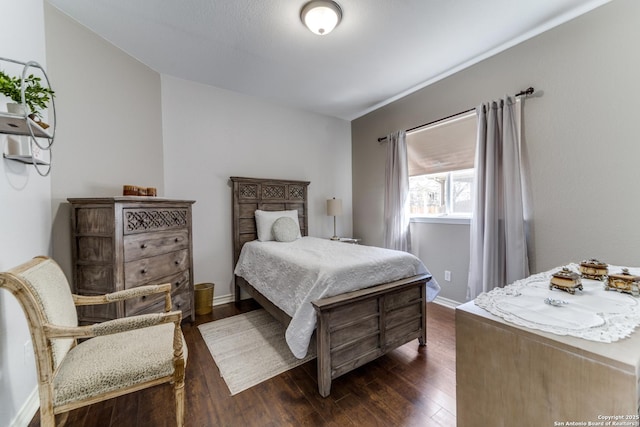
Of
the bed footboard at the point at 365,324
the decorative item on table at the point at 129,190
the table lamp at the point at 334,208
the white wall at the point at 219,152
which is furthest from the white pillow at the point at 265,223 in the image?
the bed footboard at the point at 365,324

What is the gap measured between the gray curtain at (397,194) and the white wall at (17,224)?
3.46m

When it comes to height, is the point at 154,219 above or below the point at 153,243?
above

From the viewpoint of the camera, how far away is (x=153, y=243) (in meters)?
2.15

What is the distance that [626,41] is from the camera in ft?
5.85

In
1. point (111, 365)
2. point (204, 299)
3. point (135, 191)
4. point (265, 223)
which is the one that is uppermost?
point (135, 191)

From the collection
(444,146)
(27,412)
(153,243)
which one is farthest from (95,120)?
(444,146)

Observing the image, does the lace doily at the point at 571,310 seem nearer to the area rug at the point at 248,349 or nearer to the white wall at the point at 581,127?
the white wall at the point at 581,127

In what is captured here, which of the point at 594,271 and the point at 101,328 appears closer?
the point at 101,328

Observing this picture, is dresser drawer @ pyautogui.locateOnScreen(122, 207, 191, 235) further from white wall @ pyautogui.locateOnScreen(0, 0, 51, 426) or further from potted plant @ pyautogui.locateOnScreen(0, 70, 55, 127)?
potted plant @ pyautogui.locateOnScreen(0, 70, 55, 127)

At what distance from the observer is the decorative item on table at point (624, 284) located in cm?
98

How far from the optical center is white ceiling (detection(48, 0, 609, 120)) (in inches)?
74.7

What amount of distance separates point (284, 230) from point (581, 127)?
2.99 metres

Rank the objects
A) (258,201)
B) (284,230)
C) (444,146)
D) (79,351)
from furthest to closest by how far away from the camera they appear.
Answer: (258,201) < (284,230) < (444,146) < (79,351)

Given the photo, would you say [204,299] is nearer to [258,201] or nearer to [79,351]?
[258,201]
